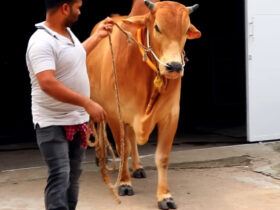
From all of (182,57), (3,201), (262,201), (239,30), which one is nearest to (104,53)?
(182,57)

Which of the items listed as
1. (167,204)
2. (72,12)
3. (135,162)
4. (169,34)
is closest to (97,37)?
(72,12)

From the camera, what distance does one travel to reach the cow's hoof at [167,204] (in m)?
5.14

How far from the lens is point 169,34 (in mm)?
4809

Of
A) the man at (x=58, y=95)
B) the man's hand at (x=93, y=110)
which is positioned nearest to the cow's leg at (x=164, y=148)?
the man at (x=58, y=95)

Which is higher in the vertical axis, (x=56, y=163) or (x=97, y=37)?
(x=97, y=37)

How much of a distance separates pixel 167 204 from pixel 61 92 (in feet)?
6.72

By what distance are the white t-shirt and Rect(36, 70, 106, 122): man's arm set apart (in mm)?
58

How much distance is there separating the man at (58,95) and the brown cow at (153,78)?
111cm

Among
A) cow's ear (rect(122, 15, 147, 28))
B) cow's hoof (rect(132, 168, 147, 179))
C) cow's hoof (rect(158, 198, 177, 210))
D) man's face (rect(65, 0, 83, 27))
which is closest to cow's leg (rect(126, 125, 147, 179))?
cow's hoof (rect(132, 168, 147, 179))

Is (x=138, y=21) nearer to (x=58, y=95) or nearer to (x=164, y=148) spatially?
(x=164, y=148)

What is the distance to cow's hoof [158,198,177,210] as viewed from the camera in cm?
514

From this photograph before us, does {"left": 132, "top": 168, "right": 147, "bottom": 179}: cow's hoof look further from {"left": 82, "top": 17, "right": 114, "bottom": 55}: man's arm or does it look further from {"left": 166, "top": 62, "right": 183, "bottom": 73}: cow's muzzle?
{"left": 82, "top": 17, "right": 114, "bottom": 55}: man's arm

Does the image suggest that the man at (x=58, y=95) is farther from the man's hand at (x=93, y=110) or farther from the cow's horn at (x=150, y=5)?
the cow's horn at (x=150, y=5)

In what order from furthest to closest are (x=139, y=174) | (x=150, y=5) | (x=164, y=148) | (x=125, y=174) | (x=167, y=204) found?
(x=139, y=174) < (x=125, y=174) < (x=164, y=148) < (x=167, y=204) < (x=150, y=5)
